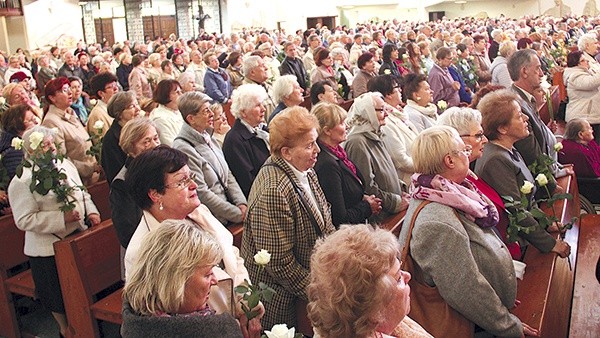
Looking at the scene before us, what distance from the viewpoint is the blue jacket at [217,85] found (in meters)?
9.30

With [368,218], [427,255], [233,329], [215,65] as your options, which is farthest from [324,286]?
[215,65]

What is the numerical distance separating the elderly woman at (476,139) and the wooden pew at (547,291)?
0.18 meters

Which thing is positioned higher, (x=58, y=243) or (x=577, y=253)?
(x=58, y=243)

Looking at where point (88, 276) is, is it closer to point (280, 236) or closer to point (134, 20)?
point (280, 236)

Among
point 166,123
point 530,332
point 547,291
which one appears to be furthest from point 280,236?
point 166,123

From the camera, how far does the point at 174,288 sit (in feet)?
6.82

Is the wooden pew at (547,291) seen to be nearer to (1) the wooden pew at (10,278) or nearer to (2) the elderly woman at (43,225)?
(2) the elderly woman at (43,225)

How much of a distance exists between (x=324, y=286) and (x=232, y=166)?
2.53 metres

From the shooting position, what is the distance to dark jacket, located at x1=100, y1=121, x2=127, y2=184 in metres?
4.30

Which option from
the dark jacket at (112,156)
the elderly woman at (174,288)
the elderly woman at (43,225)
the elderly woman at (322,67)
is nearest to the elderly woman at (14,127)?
the dark jacket at (112,156)

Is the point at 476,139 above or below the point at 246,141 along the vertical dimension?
above

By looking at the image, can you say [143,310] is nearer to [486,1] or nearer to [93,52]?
[93,52]

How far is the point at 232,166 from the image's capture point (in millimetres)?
4375

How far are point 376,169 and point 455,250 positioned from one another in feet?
5.41
